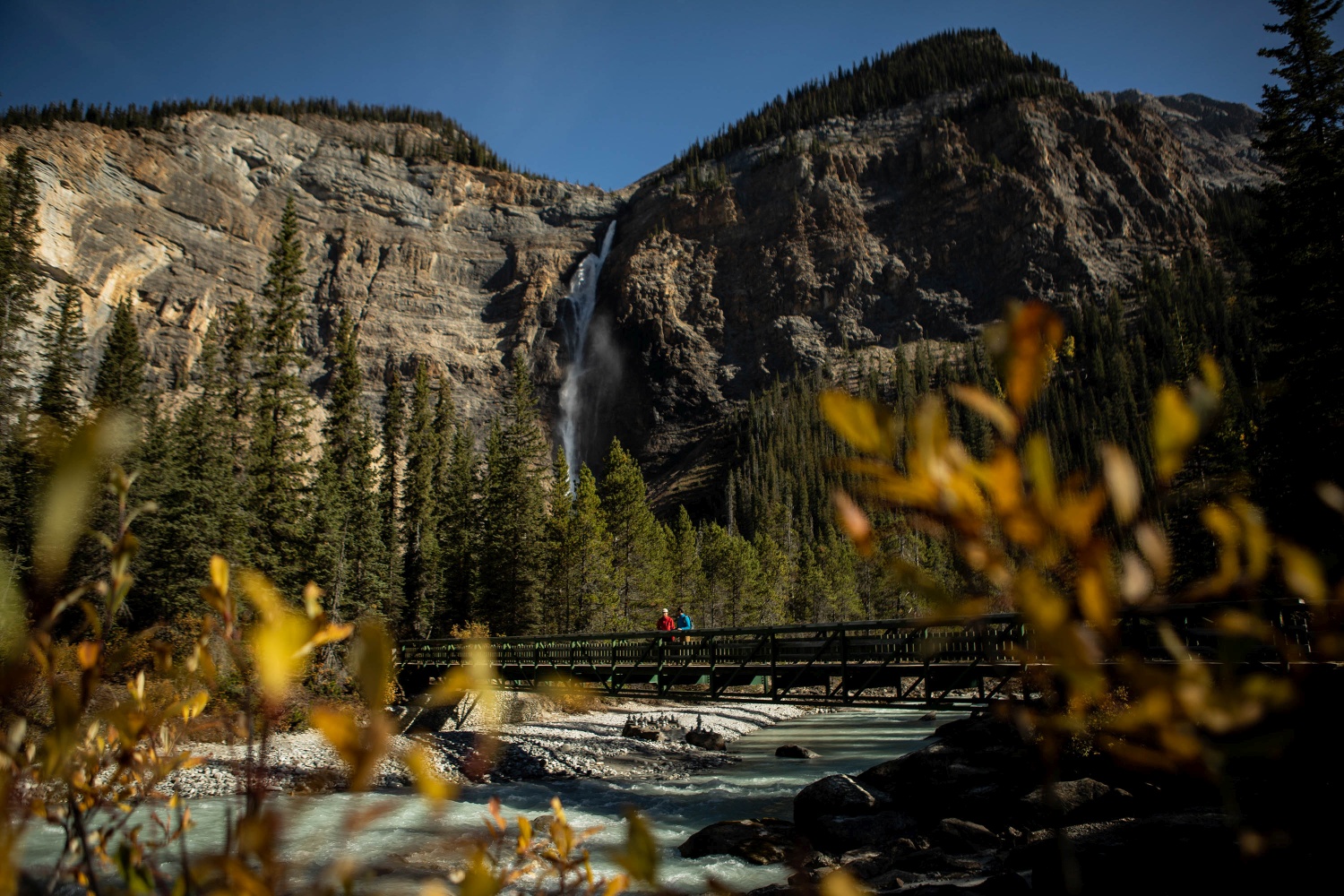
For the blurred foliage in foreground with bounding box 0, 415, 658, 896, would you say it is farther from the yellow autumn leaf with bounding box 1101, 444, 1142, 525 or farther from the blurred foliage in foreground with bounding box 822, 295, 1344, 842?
the yellow autumn leaf with bounding box 1101, 444, 1142, 525

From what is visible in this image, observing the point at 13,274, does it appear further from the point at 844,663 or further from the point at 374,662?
the point at 374,662

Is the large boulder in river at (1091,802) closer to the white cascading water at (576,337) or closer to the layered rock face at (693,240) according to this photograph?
the layered rock face at (693,240)

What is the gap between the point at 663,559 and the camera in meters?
51.0

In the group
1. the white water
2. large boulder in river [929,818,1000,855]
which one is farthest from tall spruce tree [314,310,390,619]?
large boulder in river [929,818,1000,855]

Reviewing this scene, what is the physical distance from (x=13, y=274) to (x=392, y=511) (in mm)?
25018

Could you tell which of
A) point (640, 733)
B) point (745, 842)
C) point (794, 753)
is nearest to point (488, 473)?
point (640, 733)

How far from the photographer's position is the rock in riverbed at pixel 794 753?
20.0 meters

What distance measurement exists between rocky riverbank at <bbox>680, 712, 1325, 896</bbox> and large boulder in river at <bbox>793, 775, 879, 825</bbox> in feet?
0.07

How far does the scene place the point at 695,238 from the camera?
13088 centimetres

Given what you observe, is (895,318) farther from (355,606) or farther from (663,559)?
(355,606)

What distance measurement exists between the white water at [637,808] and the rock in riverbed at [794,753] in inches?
11.5

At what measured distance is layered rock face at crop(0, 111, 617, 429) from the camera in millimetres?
83688

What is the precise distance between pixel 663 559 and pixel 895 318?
87.6 metres

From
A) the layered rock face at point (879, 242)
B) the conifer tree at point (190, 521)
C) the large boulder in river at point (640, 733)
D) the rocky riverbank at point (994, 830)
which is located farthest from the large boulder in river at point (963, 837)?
the layered rock face at point (879, 242)
